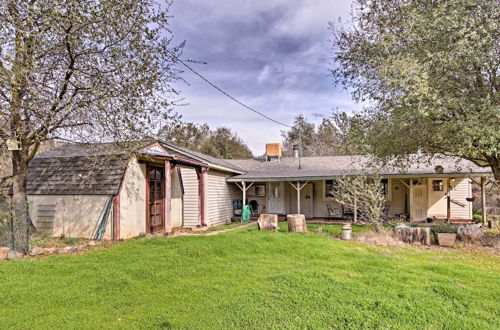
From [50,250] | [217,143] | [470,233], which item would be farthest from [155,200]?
[217,143]

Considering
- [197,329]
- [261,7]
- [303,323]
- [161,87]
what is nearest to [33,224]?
[161,87]

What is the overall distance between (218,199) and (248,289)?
9710 millimetres

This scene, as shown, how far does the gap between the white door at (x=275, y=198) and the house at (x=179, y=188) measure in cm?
5

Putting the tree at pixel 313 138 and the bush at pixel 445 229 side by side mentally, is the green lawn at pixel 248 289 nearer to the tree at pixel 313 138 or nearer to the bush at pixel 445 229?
the bush at pixel 445 229

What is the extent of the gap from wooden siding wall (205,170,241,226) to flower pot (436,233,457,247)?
8.14 meters

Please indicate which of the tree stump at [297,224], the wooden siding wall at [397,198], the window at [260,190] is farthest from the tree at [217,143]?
the tree stump at [297,224]

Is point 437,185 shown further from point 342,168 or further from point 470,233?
point 470,233

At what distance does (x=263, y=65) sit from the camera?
14461mm

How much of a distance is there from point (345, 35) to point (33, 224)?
10969 mm

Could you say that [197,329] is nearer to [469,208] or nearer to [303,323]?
[303,323]

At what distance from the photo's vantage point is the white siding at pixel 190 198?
12836 mm

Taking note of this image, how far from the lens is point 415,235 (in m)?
8.45

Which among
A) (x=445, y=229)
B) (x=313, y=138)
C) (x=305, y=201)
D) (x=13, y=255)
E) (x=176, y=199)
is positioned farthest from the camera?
(x=313, y=138)

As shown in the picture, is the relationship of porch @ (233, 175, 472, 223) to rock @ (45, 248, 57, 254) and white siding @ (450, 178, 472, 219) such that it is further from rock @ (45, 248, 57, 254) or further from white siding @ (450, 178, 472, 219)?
rock @ (45, 248, 57, 254)
